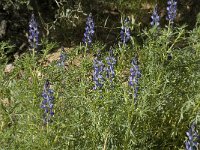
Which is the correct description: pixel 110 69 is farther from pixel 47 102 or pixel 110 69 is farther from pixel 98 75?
pixel 47 102

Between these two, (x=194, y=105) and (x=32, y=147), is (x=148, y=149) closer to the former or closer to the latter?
(x=194, y=105)

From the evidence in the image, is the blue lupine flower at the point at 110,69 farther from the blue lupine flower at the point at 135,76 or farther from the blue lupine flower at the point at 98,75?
the blue lupine flower at the point at 135,76

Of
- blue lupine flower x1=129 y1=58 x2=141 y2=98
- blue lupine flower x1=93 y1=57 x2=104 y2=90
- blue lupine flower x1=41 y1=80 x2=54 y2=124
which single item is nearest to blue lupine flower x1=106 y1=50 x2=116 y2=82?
blue lupine flower x1=93 y1=57 x2=104 y2=90

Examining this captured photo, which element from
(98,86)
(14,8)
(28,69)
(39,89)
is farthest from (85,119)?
(14,8)

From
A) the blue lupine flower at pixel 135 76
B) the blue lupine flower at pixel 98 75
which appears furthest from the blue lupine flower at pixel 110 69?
the blue lupine flower at pixel 135 76

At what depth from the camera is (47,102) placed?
3975 millimetres

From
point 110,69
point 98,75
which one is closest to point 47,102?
point 98,75

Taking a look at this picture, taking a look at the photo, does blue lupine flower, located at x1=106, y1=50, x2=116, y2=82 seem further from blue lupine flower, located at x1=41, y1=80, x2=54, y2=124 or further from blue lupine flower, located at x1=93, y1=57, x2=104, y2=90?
blue lupine flower, located at x1=41, y1=80, x2=54, y2=124

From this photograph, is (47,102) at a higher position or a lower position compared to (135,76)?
lower

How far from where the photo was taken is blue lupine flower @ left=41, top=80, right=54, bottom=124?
12.9 feet

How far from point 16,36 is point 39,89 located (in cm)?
416

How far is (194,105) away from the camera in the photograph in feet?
13.2

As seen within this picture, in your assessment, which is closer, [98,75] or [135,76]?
[135,76]

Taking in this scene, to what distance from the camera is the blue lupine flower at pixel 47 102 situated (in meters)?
3.92
